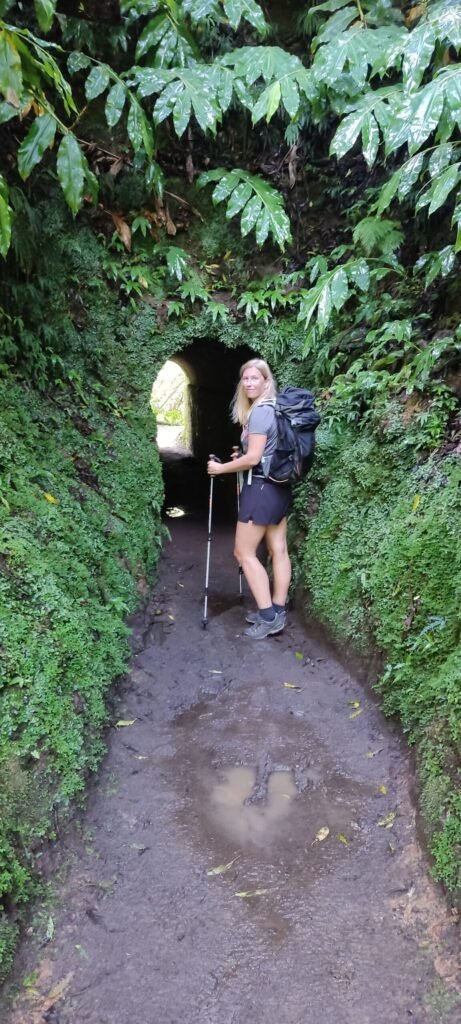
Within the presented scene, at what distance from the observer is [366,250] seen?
5508 mm

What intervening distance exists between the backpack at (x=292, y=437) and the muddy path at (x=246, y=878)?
186 centimetres

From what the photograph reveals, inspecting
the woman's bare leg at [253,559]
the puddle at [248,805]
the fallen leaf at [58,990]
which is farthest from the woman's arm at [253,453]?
the fallen leaf at [58,990]

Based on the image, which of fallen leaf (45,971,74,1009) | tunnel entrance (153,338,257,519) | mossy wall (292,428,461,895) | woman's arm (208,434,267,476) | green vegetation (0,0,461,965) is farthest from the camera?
tunnel entrance (153,338,257,519)

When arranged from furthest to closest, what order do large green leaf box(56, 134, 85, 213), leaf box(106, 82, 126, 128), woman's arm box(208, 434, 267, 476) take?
woman's arm box(208, 434, 267, 476), leaf box(106, 82, 126, 128), large green leaf box(56, 134, 85, 213)

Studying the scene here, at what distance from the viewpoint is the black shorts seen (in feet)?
16.5

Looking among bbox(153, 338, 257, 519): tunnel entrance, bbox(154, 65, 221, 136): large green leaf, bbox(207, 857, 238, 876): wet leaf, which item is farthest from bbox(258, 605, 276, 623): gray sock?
bbox(154, 65, 221, 136): large green leaf

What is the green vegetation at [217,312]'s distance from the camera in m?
3.10

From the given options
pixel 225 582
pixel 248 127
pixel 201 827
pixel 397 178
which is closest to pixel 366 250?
pixel 397 178

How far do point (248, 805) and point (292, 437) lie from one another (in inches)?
120

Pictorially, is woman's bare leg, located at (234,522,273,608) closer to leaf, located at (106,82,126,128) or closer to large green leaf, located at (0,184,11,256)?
large green leaf, located at (0,184,11,256)

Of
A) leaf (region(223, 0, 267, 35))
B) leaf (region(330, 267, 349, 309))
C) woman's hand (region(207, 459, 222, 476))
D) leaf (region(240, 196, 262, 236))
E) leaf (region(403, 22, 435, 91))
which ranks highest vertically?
leaf (region(223, 0, 267, 35))

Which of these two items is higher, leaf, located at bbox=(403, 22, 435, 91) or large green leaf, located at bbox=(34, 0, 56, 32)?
leaf, located at bbox=(403, 22, 435, 91)

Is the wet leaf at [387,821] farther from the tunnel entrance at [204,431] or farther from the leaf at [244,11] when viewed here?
the leaf at [244,11]

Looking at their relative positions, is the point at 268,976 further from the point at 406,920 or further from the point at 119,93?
the point at 119,93
